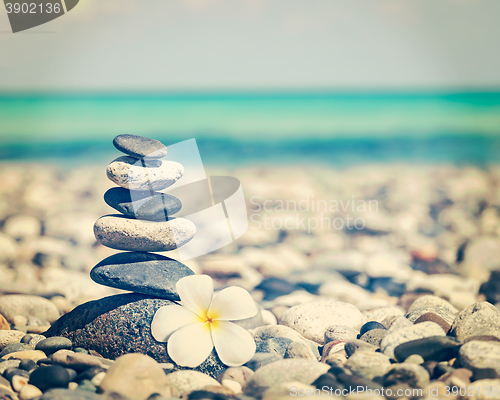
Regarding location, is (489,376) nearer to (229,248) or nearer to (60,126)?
(229,248)

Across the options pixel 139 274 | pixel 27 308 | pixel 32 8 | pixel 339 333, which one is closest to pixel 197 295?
pixel 139 274

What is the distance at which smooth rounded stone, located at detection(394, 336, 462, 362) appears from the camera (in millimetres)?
1550

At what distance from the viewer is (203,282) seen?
1.78 m

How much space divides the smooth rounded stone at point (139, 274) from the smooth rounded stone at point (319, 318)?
2.73ft

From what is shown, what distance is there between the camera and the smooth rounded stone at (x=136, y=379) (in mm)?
1349

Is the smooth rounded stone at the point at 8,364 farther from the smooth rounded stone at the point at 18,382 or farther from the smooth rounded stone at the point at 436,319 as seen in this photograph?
the smooth rounded stone at the point at 436,319

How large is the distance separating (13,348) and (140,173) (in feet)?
3.76

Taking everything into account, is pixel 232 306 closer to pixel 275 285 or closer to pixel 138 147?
pixel 138 147

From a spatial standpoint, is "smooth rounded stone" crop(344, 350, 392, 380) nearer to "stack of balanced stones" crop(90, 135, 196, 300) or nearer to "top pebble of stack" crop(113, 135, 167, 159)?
"stack of balanced stones" crop(90, 135, 196, 300)

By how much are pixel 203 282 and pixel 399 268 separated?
273cm

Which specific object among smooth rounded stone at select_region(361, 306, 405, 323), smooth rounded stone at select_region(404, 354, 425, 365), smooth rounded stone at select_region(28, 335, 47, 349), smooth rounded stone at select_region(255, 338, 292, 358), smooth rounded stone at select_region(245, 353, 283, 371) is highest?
smooth rounded stone at select_region(404, 354, 425, 365)

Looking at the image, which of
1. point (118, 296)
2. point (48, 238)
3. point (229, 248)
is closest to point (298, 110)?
point (229, 248)

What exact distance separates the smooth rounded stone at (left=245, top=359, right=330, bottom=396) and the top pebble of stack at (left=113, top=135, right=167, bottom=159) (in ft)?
3.93

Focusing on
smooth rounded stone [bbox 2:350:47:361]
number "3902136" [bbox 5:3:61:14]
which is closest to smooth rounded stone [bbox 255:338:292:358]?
smooth rounded stone [bbox 2:350:47:361]
